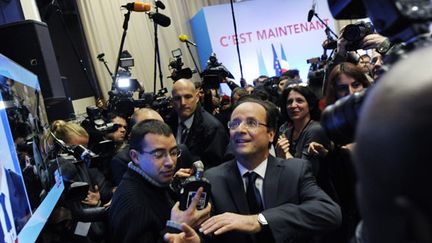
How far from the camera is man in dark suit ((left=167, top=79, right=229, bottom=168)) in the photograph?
122 inches

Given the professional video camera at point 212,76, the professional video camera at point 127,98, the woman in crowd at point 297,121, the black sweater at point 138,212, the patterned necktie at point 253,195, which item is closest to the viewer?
the black sweater at point 138,212

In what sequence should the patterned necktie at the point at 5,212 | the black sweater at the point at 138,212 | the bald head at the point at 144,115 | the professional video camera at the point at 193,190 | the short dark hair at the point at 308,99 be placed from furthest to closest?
the bald head at the point at 144,115, the short dark hair at the point at 308,99, the black sweater at the point at 138,212, the professional video camera at the point at 193,190, the patterned necktie at the point at 5,212

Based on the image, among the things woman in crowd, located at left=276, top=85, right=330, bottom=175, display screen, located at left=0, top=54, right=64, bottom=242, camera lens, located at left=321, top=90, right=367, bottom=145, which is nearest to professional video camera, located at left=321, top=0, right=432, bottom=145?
camera lens, located at left=321, top=90, right=367, bottom=145

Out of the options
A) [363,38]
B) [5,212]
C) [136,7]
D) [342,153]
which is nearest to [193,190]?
[5,212]

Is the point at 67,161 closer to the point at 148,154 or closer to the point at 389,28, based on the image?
the point at 148,154

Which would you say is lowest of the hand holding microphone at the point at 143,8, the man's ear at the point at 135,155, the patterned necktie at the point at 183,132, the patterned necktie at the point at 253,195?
the patterned necktie at the point at 253,195

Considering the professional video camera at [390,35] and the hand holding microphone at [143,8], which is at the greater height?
the hand holding microphone at [143,8]

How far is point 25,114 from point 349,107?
4.39 ft

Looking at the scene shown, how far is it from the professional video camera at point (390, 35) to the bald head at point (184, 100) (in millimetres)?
2652

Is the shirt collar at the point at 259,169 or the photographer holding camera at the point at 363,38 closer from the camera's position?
the photographer holding camera at the point at 363,38

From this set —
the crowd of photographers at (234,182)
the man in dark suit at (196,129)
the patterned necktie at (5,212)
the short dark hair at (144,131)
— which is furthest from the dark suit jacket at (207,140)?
the patterned necktie at (5,212)

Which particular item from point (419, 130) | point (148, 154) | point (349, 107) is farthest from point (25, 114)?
point (419, 130)

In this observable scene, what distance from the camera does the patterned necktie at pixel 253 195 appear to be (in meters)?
1.83

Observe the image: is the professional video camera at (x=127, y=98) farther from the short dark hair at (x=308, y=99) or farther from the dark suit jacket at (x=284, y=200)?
the dark suit jacket at (x=284, y=200)
